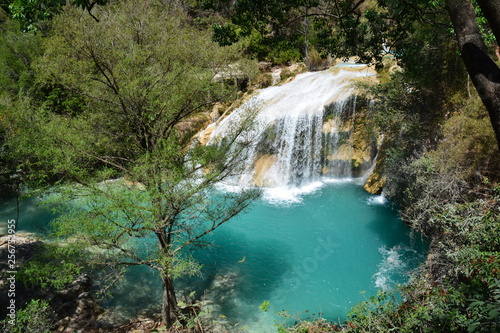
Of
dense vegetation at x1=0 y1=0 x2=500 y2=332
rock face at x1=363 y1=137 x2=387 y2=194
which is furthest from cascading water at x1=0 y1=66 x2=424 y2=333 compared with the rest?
dense vegetation at x1=0 y1=0 x2=500 y2=332

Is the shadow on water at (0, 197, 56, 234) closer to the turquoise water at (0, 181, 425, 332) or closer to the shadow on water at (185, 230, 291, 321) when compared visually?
the turquoise water at (0, 181, 425, 332)

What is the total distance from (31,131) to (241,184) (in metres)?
9.92

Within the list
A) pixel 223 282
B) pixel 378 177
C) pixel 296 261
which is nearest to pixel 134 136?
pixel 223 282

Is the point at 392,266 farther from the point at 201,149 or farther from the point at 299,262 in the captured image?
the point at 201,149

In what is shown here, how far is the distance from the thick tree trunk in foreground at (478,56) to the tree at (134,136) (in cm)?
466

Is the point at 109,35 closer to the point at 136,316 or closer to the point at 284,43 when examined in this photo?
the point at 284,43

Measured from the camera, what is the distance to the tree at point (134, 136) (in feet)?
18.0

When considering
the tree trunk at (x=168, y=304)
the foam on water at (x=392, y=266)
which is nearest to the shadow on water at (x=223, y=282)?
the tree trunk at (x=168, y=304)

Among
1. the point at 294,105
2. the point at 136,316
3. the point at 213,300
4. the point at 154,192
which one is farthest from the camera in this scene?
the point at 294,105

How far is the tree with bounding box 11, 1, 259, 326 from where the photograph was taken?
549 cm

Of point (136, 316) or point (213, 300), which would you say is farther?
point (213, 300)

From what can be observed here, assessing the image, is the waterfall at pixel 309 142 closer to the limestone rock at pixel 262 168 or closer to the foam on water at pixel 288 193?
the limestone rock at pixel 262 168

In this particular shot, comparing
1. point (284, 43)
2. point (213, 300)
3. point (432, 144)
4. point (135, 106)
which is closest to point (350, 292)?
point (213, 300)

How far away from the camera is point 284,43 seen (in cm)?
554
